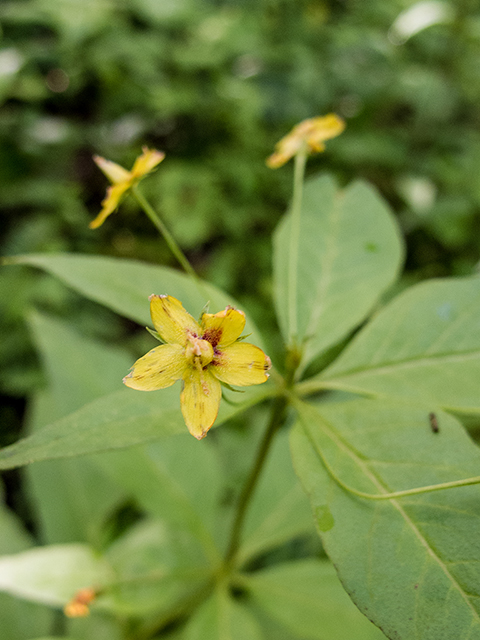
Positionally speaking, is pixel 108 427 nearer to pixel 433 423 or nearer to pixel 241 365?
pixel 241 365

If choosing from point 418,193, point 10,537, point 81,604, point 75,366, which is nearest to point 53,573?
point 81,604

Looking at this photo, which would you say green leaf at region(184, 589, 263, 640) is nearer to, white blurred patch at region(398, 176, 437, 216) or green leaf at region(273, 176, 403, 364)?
green leaf at region(273, 176, 403, 364)

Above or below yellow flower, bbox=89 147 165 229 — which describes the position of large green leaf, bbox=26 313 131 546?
below

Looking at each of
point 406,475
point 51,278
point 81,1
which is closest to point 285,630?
point 406,475

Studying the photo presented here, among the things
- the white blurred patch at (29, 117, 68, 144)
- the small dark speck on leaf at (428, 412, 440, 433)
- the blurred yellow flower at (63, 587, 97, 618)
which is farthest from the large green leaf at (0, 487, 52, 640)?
the white blurred patch at (29, 117, 68, 144)

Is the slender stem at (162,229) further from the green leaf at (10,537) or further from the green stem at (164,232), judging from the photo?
the green leaf at (10,537)

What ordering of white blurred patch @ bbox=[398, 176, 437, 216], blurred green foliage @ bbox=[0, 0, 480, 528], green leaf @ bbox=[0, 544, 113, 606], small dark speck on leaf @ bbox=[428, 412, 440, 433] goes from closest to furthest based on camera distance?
small dark speck on leaf @ bbox=[428, 412, 440, 433]
green leaf @ bbox=[0, 544, 113, 606]
blurred green foliage @ bbox=[0, 0, 480, 528]
white blurred patch @ bbox=[398, 176, 437, 216]

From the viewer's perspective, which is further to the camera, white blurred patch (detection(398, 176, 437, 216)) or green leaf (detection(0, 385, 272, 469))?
white blurred patch (detection(398, 176, 437, 216))

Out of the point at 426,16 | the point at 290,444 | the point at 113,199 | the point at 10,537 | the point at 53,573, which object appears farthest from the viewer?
the point at 426,16
